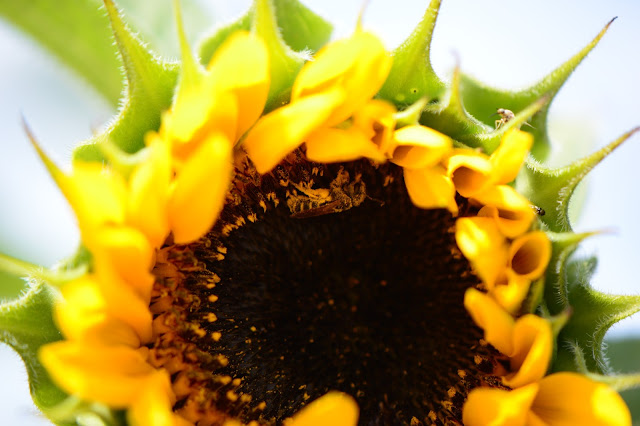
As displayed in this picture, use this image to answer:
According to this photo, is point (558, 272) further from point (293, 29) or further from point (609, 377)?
point (293, 29)

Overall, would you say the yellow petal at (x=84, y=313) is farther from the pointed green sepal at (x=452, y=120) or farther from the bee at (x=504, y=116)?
the bee at (x=504, y=116)

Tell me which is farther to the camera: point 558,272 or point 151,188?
point 558,272

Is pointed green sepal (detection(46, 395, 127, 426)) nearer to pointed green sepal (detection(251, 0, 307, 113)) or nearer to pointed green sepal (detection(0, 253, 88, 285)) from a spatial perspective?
pointed green sepal (detection(0, 253, 88, 285))

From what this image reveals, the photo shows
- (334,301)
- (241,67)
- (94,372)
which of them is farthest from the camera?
(334,301)

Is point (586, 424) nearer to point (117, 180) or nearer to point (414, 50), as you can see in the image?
point (414, 50)

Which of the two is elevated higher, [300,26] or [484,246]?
[300,26]

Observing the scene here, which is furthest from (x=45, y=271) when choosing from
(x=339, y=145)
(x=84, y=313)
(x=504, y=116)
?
(x=504, y=116)
